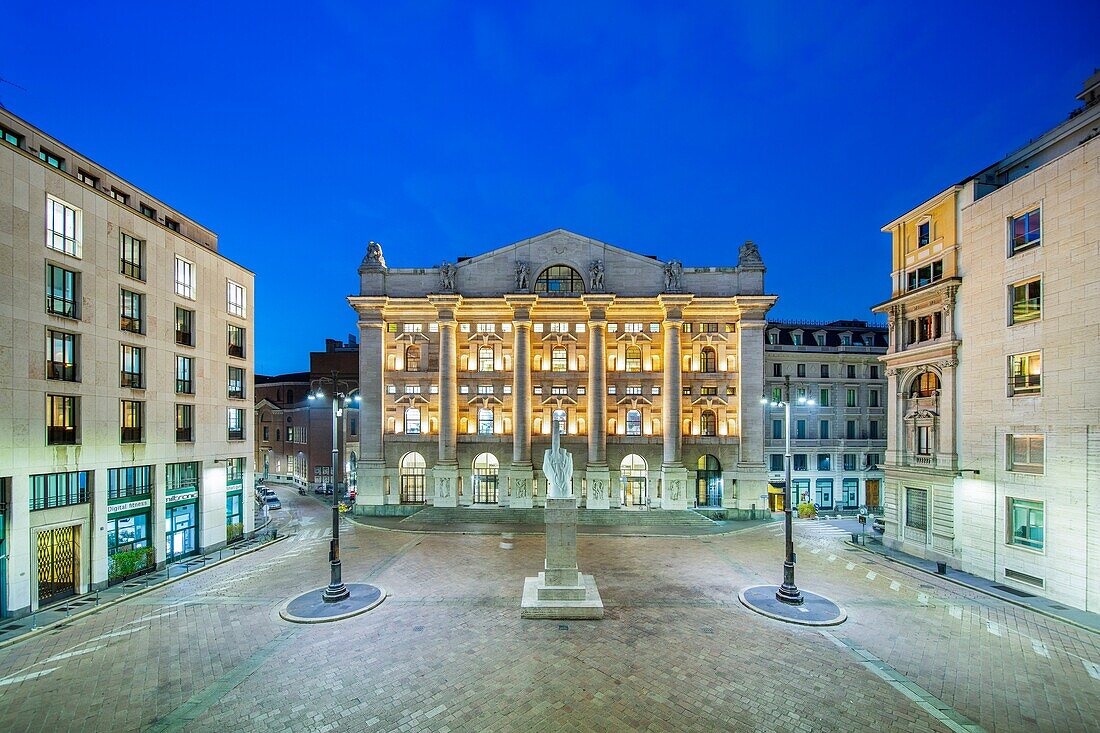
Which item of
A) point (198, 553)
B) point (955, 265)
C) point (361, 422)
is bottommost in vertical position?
point (198, 553)

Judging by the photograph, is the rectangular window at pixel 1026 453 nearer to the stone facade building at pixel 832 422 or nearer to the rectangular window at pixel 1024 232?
the rectangular window at pixel 1024 232

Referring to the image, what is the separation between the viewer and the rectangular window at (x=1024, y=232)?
22.0 meters

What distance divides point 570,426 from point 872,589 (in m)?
24.8

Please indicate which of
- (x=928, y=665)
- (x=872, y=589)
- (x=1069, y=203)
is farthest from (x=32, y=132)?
(x=1069, y=203)

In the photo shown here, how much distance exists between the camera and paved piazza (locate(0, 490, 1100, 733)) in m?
12.3

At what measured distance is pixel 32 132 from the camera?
21.9 meters

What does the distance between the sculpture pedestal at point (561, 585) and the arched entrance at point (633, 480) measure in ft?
69.5

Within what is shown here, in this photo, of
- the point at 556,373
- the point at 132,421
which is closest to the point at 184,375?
the point at 132,421

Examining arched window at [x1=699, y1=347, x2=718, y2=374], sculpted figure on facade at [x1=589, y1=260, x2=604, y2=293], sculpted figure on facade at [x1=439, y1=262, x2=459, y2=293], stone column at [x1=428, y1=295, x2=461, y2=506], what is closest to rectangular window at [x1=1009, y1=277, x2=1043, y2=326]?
arched window at [x1=699, y1=347, x2=718, y2=374]

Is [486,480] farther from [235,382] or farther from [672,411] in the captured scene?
[235,382]

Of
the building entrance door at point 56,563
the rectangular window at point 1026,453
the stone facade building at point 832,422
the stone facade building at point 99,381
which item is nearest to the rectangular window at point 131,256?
the stone facade building at point 99,381

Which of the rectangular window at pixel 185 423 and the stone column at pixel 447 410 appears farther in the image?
the stone column at pixel 447 410

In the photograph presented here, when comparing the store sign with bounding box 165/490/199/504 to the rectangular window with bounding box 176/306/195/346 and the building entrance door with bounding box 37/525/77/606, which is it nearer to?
the building entrance door with bounding box 37/525/77/606

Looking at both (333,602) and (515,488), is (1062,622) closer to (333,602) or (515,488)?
(333,602)
